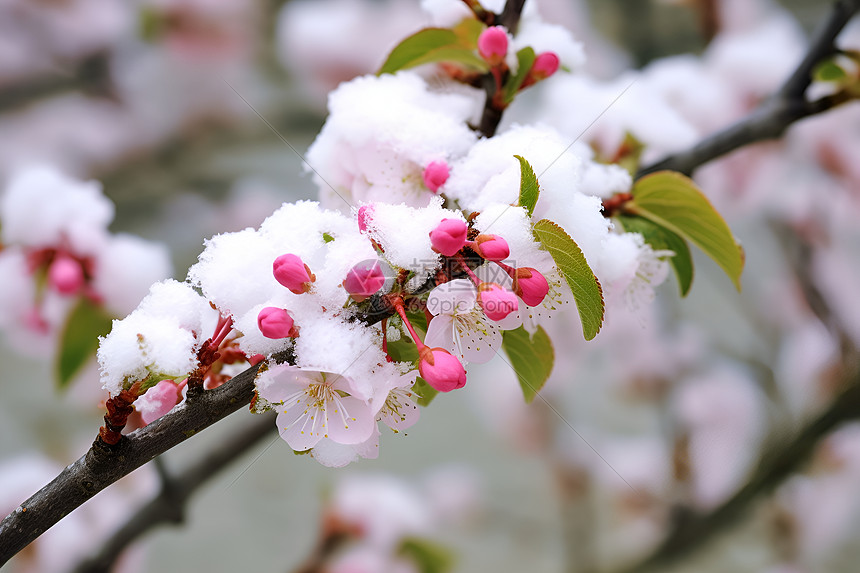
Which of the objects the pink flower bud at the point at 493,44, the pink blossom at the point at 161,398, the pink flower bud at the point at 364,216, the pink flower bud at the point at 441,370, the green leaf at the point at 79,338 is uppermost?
the pink flower bud at the point at 493,44

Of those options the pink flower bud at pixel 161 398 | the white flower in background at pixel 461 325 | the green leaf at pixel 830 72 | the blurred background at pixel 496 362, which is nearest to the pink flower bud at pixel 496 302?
the white flower in background at pixel 461 325

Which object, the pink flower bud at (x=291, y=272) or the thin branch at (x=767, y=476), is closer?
the pink flower bud at (x=291, y=272)

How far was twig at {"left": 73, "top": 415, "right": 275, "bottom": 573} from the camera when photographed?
1.72 feet

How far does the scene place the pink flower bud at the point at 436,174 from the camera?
1.11 feet

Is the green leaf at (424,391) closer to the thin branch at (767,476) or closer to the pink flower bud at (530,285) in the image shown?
the pink flower bud at (530,285)

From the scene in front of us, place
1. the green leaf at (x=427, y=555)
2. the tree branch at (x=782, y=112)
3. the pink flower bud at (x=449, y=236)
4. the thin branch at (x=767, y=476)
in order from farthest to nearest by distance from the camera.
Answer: the green leaf at (x=427, y=555)
the thin branch at (x=767, y=476)
the tree branch at (x=782, y=112)
the pink flower bud at (x=449, y=236)

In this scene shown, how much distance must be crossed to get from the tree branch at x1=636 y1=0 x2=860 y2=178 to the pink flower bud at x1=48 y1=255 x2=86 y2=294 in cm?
49

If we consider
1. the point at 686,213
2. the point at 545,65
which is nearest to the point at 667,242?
the point at 686,213

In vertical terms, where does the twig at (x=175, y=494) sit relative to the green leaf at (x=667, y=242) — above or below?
below

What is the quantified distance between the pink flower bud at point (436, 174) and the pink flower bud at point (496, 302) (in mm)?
93

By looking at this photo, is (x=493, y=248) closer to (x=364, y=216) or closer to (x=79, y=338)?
(x=364, y=216)

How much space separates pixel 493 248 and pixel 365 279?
0.17 ft

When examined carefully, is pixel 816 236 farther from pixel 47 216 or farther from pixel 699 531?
pixel 47 216

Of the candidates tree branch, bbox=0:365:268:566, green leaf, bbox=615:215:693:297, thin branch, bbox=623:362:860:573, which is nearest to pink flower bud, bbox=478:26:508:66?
green leaf, bbox=615:215:693:297
